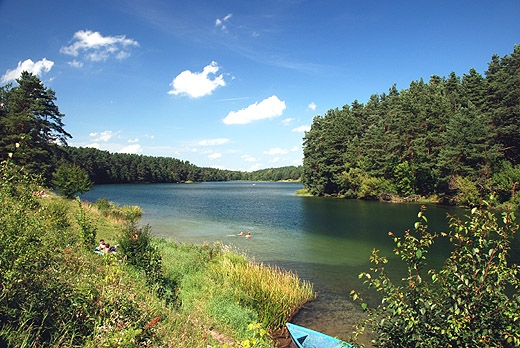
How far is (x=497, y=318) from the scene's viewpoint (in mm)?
4148

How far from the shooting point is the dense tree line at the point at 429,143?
41156 mm

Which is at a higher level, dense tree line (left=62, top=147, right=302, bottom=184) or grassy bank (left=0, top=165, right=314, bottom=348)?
dense tree line (left=62, top=147, right=302, bottom=184)

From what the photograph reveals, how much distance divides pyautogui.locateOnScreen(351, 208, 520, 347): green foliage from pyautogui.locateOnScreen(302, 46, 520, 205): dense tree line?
86.0ft

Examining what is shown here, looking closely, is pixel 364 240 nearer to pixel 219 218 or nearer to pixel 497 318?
pixel 219 218

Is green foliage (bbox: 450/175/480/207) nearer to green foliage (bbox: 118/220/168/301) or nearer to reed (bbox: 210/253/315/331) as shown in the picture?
reed (bbox: 210/253/315/331)

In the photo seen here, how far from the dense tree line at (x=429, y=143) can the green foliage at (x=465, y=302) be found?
26202mm

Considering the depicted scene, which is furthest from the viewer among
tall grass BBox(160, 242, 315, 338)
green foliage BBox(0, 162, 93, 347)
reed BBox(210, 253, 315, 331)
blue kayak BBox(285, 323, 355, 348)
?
reed BBox(210, 253, 315, 331)

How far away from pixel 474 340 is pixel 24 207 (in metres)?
9.08

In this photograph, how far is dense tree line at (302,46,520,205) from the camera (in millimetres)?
41156

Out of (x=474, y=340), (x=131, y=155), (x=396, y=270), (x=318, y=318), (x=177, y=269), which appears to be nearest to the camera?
(x=474, y=340)

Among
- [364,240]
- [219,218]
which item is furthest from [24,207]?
[219,218]

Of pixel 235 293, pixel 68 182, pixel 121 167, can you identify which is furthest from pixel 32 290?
pixel 121 167

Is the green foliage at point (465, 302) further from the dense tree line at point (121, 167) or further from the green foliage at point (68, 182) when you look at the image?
the dense tree line at point (121, 167)

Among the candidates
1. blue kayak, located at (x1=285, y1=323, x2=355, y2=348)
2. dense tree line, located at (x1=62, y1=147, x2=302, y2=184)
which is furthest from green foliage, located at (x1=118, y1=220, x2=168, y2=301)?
dense tree line, located at (x1=62, y1=147, x2=302, y2=184)
